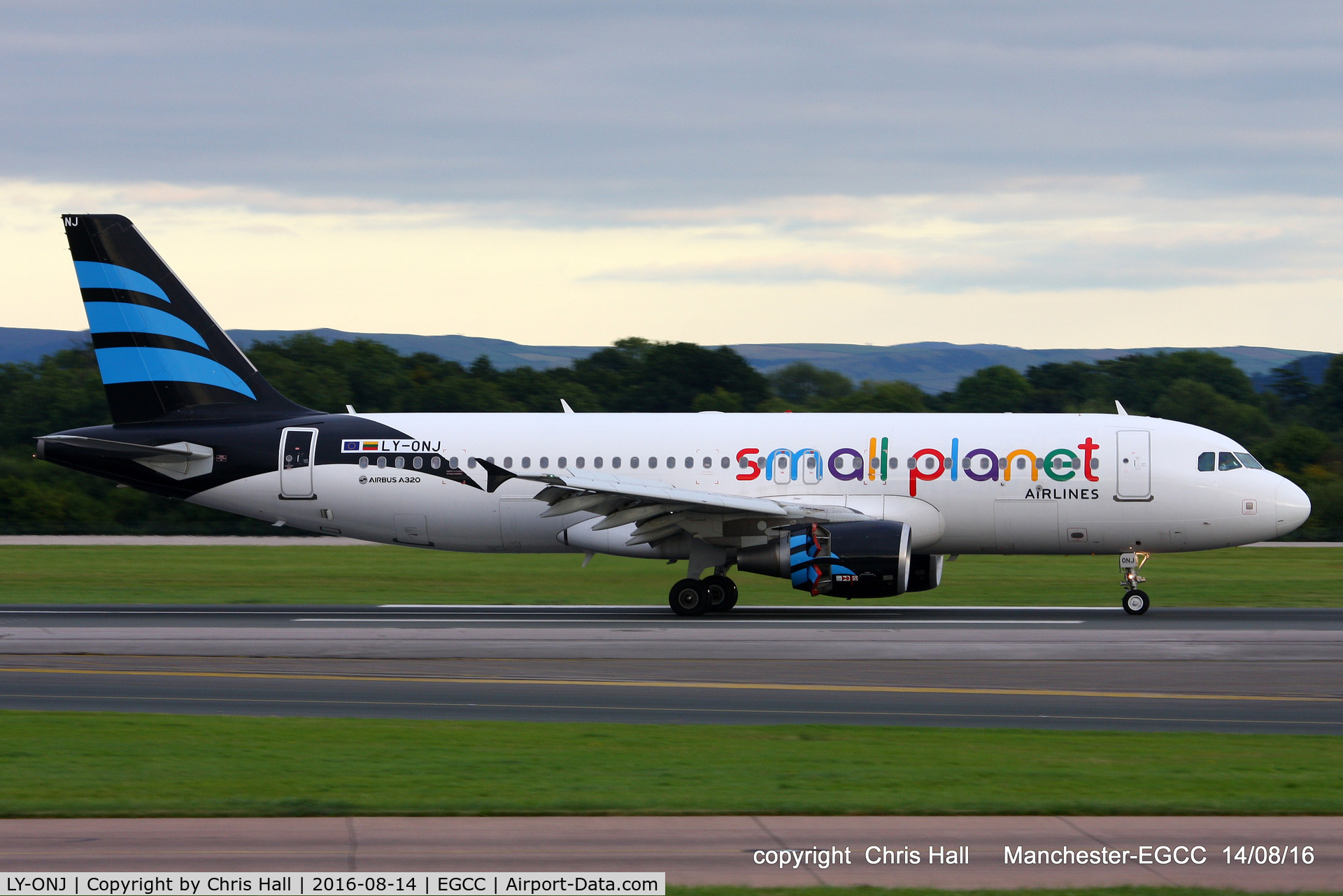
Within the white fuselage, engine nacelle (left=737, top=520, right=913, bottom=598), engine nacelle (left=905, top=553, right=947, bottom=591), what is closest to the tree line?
the white fuselage

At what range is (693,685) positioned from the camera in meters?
18.5

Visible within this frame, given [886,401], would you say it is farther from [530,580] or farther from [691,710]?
[691,710]

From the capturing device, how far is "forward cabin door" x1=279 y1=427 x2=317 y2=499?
30297mm

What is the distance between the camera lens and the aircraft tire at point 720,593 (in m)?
28.3

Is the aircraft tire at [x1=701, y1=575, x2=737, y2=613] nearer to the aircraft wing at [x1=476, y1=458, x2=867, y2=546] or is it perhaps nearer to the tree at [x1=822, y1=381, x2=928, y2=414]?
the aircraft wing at [x1=476, y1=458, x2=867, y2=546]

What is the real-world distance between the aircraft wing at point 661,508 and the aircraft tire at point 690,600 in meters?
1.07

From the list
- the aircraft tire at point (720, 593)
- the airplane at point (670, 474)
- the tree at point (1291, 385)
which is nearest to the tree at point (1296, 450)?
the tree at point (1291, 385)

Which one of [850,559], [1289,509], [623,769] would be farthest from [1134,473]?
[623,769]

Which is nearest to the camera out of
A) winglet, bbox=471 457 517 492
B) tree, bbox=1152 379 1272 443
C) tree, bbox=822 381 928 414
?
winglet, bbox=471 457 517 492

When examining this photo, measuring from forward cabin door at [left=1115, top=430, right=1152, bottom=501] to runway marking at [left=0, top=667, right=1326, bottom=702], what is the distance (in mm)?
11244

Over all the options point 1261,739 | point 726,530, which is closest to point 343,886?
point 1261,739

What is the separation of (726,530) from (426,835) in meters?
18.3

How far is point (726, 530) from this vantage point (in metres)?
28.0

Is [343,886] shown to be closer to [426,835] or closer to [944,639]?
[426,835]
